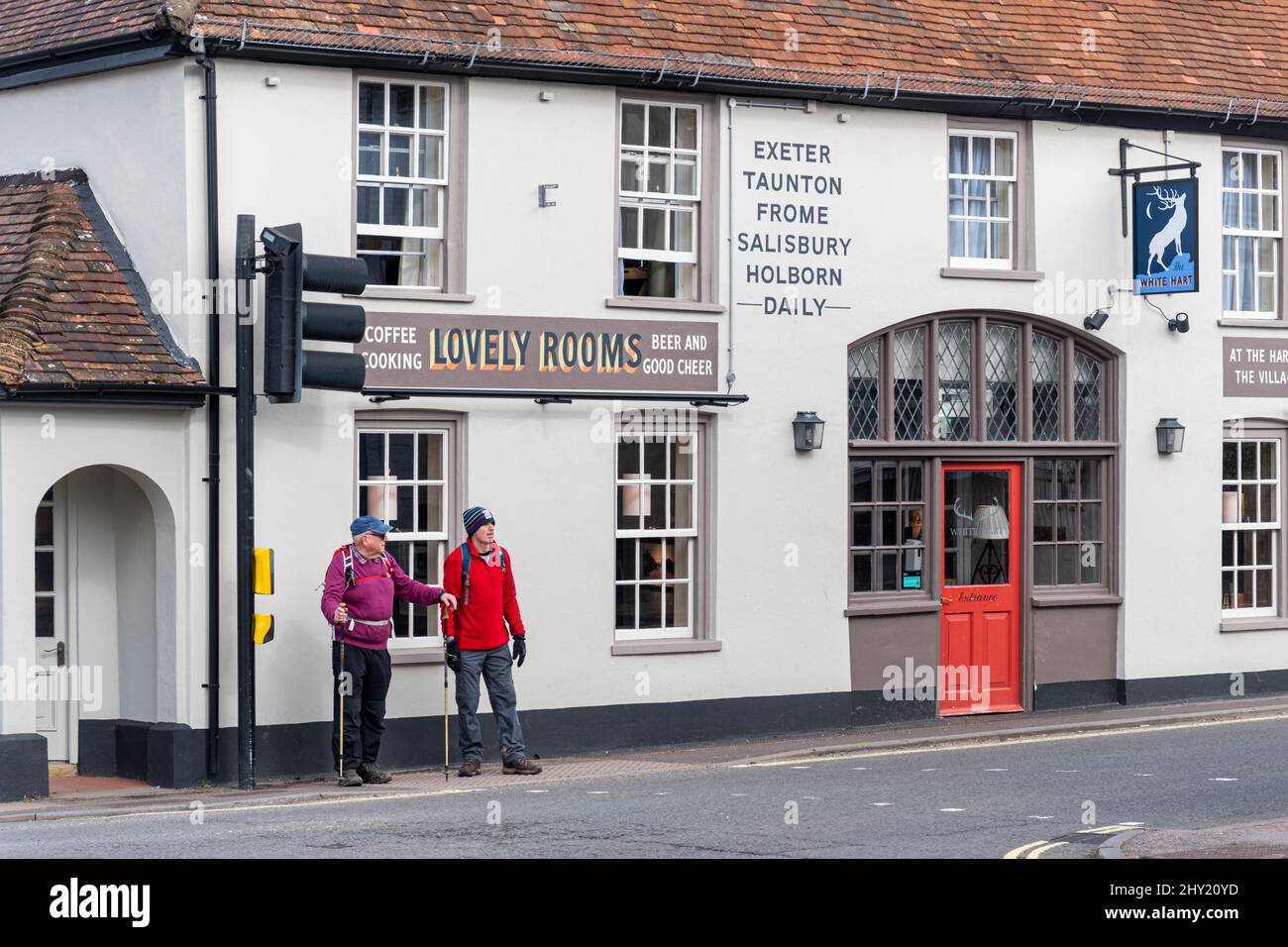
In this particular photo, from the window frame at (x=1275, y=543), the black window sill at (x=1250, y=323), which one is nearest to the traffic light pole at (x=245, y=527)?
the black window sill at (x=1250, y=323)

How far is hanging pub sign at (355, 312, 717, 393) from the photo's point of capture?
1630 centimetres

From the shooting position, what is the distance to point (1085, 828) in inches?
478

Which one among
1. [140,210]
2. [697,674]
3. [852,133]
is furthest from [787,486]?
[140,210]

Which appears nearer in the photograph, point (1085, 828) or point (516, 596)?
point (1085, 828)

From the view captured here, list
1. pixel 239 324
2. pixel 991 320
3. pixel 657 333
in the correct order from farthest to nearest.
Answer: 1. pixel 991 320
2. pixel 657 333
3. pixel 239 324

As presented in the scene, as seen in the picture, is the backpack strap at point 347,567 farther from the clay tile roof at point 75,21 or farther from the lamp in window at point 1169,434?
the lamp in window at point 1169,434

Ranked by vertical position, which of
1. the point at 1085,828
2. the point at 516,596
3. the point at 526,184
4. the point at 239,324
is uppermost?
the point at 526,184

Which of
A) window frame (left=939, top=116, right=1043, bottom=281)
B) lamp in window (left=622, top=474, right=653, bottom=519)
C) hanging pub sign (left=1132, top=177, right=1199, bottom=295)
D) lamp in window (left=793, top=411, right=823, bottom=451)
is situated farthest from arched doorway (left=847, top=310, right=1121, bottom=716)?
lamp in window (left=622, top=474, right=653, bottom=519)

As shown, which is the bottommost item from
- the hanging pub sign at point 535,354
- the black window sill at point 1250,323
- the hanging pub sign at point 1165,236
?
the hanging pub sign at point 535,354

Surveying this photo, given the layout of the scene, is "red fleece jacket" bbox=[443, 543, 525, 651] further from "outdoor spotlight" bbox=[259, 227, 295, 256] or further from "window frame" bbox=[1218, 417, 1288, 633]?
"window frame" bbox=[1218, 417, 1288, 633]

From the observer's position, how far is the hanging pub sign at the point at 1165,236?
1939 cm

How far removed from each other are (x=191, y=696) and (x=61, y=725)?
4.62 ft

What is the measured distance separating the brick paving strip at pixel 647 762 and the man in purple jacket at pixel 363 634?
0.35m

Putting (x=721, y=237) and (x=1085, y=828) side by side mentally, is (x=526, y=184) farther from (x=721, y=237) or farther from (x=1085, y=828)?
(x=1085, y=828)
